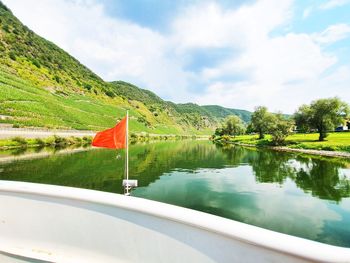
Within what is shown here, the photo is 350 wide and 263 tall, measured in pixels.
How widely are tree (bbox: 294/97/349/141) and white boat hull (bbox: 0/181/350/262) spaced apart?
66002mm

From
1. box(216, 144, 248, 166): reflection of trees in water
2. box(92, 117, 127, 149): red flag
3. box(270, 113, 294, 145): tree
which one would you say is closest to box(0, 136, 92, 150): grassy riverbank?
box(216, 144, 248, 166): reflection of trees in water

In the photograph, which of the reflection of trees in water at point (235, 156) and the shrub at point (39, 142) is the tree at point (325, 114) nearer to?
the reflection of trees in water at point (235, 156)

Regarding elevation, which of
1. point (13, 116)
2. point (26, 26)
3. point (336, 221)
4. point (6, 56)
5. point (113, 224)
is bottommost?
point (336, 221)

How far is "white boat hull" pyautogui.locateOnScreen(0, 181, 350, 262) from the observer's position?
2697 millimetres

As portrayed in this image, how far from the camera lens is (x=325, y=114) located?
5966 centimetres

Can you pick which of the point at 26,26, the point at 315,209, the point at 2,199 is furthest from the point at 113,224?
the point at 26,26

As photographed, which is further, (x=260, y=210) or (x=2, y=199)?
(x=260, y=210)

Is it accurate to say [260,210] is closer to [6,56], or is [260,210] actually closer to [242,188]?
[242,188]

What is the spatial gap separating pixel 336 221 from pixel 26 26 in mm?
179870

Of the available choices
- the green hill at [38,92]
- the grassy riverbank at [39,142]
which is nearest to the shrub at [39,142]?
the grassy riverbank at [39,142]

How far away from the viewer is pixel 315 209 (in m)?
12.1

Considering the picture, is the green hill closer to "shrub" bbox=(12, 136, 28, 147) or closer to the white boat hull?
"shrub" bbox=(12, 136, 28, 147)

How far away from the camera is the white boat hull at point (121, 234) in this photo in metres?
2.70

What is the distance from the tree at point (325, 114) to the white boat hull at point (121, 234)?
217ft
